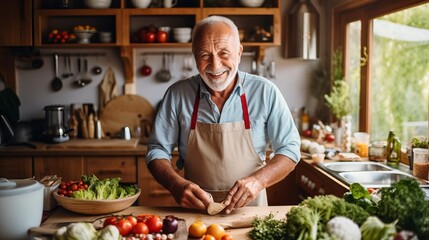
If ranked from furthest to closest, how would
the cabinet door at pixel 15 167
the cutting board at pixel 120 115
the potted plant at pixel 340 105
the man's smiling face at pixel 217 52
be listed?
the cutting board at pixel 120 115 < the potted plant at pixel 340 105 < the cabinet door at pixel 15 167 < the man's smiling face at pixel 217 52

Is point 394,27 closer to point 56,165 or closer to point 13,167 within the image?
point 56,165

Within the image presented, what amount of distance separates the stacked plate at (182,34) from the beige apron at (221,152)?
6.43 feet

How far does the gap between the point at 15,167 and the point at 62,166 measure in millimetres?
389

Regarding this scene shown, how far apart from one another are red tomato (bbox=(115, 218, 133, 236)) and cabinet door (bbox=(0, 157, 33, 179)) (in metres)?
2.60

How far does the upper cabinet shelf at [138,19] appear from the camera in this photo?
4.25 m

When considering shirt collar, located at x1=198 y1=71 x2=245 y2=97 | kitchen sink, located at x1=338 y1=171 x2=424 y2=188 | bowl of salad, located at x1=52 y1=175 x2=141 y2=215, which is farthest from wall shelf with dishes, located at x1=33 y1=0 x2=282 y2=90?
bowl of salad, located at x1=52 y1=175 x2=141 y2=215

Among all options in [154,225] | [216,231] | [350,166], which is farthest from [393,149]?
[154,225]

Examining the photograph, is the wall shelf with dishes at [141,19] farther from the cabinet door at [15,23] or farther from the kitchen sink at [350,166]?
the kitchen sink at [350,166]

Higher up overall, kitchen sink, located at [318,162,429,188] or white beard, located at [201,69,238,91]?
white beard, located at [201,69,238,91]

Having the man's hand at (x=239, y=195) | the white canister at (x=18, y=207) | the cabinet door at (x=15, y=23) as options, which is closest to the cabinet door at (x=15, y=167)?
the cabinet door at (x=15, y=23)

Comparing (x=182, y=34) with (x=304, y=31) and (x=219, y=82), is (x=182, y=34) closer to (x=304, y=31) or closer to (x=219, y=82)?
(x=304, y=31)

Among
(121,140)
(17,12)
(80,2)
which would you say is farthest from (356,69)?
(17,12)

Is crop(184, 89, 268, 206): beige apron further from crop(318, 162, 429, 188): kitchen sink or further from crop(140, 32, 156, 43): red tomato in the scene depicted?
crop(140, 32, 156, 43): red tomato

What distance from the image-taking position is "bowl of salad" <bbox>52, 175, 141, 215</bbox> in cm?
202
